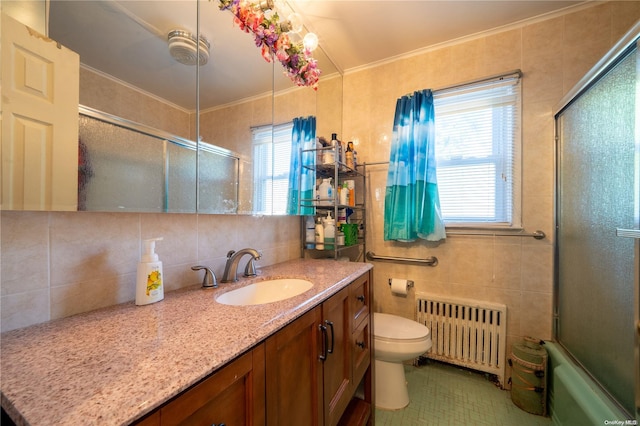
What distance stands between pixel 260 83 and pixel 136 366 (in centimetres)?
135

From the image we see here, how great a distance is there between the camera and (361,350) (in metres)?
1.27

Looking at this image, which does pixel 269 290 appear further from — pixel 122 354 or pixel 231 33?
pixel 231 33

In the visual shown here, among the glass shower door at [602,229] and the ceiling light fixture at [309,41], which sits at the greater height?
the ceiling light fixture at [309,41]

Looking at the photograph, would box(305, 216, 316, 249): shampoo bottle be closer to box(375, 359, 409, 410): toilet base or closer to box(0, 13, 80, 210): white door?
box(375, 359, 409, 410): toilet base

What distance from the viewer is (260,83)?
4.44ft

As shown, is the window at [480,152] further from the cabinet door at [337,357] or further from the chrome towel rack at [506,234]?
the cabinet door at [337,357]

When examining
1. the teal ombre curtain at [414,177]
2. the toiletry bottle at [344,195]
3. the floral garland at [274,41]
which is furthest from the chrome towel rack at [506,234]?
the floral garland at [274,41]

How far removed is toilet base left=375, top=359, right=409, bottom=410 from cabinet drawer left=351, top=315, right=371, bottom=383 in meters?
0.22

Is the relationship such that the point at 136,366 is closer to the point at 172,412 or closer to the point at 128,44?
the point at 172,412

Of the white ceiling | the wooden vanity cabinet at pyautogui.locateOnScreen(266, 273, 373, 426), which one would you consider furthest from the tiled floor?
the white ceiling

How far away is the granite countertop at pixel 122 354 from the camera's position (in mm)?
366

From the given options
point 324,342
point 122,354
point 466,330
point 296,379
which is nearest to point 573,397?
point 466,330

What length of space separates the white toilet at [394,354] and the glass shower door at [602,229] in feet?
2.45

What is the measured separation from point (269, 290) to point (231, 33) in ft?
4.04
